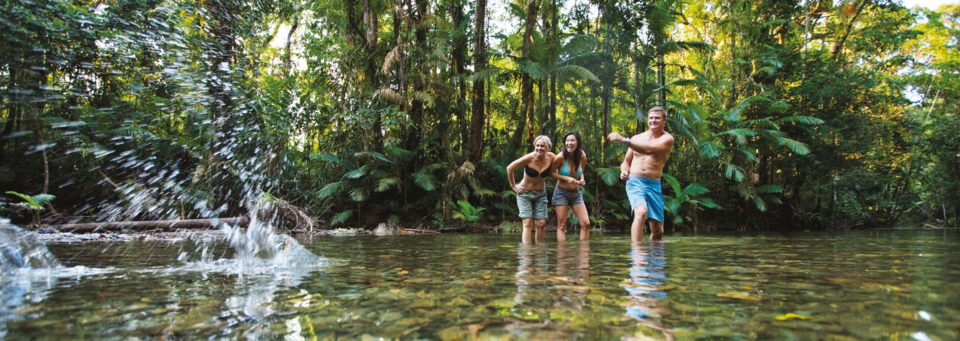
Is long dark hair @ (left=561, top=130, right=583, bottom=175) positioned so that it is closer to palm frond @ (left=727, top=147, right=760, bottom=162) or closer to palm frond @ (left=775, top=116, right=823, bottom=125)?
palm frond @ (left=727, top=147, right=760, bottom=162)

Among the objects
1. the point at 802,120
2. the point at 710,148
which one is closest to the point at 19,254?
the point at 710,148

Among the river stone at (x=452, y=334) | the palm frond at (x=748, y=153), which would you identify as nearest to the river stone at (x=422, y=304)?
→ the river stone at (x=452, y=334)

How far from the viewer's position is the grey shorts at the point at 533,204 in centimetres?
622

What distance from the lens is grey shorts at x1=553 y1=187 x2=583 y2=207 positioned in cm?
643

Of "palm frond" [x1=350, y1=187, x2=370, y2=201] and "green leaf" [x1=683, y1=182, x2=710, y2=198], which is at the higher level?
"green leaf" [x1=683, y1=182, x2=710, y2=198]

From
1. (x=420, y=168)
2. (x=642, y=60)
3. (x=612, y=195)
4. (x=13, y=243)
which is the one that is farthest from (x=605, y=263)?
(x=642, y=60)

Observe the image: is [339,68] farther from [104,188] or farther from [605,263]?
[605,263]

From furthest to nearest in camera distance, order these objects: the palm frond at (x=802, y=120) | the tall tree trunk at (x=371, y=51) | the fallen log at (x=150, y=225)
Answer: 1. the palm frond at (x=802, y=120)
2. the tall tree trunk at (x=371, y=51)
3. the fallen log at (x=150, y=225)

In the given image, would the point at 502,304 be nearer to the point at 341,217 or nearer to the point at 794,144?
the point at 341,217

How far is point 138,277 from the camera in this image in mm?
2549

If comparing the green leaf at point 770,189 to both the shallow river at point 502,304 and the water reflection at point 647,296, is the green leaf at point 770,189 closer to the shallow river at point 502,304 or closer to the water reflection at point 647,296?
the shallow river at point 502,304

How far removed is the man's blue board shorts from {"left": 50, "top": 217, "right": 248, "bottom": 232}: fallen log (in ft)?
23.6

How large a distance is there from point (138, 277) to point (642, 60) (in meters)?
14.1

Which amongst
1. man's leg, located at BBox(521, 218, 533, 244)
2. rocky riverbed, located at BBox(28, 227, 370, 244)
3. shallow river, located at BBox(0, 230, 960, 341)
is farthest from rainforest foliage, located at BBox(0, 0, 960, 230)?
shallow river, located at BBox(0, 230, 960, 341)
